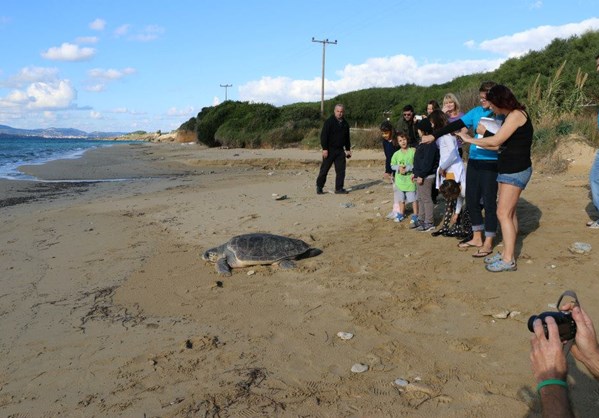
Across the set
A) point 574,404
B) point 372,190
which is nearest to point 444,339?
point 574,404

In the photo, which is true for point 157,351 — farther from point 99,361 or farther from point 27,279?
point 27,279

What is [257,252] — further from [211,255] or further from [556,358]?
[556,358]

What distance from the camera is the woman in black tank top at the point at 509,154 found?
183 inches

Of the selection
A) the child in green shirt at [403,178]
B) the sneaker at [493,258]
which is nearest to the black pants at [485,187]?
the sneaker at [493,258]

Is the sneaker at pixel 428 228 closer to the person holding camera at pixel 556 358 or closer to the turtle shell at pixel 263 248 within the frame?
the turtle shell at pixel 263 248

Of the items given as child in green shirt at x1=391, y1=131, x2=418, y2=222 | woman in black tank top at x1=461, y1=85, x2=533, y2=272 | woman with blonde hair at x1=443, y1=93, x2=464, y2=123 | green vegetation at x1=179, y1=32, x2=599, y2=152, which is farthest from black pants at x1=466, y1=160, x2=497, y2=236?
green vegetation at x1=179, y1=32, x2=599, y2=152

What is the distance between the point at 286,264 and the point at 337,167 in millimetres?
5245

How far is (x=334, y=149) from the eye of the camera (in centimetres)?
1067

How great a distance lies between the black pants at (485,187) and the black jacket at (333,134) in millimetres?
5153

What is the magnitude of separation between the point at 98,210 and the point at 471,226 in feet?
25.8

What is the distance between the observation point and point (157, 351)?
387 cm

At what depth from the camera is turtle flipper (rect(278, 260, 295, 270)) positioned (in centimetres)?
571

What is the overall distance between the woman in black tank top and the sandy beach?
0.37 m

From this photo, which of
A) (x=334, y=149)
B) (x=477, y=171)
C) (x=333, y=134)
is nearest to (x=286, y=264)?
(x=477, y=171)
